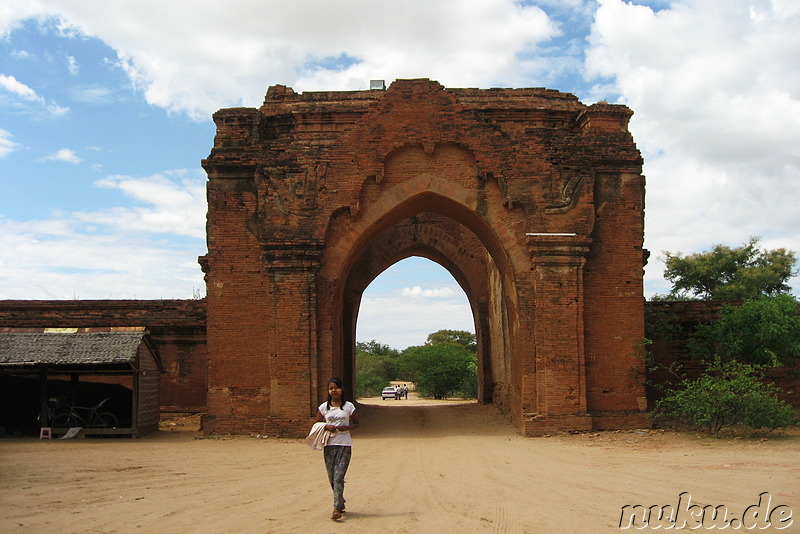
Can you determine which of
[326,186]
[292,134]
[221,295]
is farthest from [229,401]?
[292,134]

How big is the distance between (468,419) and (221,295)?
610cm

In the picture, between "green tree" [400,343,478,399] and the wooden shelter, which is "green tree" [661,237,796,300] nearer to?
"green tree" [400,343,478,399]

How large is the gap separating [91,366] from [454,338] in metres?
39.4

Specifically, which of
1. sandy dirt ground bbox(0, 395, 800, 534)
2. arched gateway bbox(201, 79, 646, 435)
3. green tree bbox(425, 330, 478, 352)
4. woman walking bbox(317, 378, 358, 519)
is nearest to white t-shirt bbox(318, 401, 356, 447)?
woman walking bbox(317, 378, 358, 519)

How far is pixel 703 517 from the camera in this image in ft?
22.0

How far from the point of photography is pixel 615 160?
14453mm

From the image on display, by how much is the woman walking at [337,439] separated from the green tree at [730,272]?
2874 centimetres

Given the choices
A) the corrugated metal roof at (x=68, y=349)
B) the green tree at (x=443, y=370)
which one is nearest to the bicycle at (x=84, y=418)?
the corrugated metal roof at (x=68, y=349)

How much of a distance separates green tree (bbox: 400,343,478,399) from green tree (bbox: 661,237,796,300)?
9655mm

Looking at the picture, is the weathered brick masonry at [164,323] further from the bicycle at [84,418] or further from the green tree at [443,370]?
the green tree at [443,370]

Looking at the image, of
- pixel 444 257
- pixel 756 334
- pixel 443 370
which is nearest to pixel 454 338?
pixel 443 370

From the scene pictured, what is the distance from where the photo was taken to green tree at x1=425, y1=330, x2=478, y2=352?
165ft

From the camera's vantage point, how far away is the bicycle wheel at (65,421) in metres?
14.2

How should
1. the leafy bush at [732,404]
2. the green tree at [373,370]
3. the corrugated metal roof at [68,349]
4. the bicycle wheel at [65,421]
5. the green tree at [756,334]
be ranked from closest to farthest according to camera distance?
the leafy bush at [732,404]
the corrugated metal roof at [68,349]
the bicycle wheel at [65,421]
the green tree at [756,334]
the green tree at [373,370]
